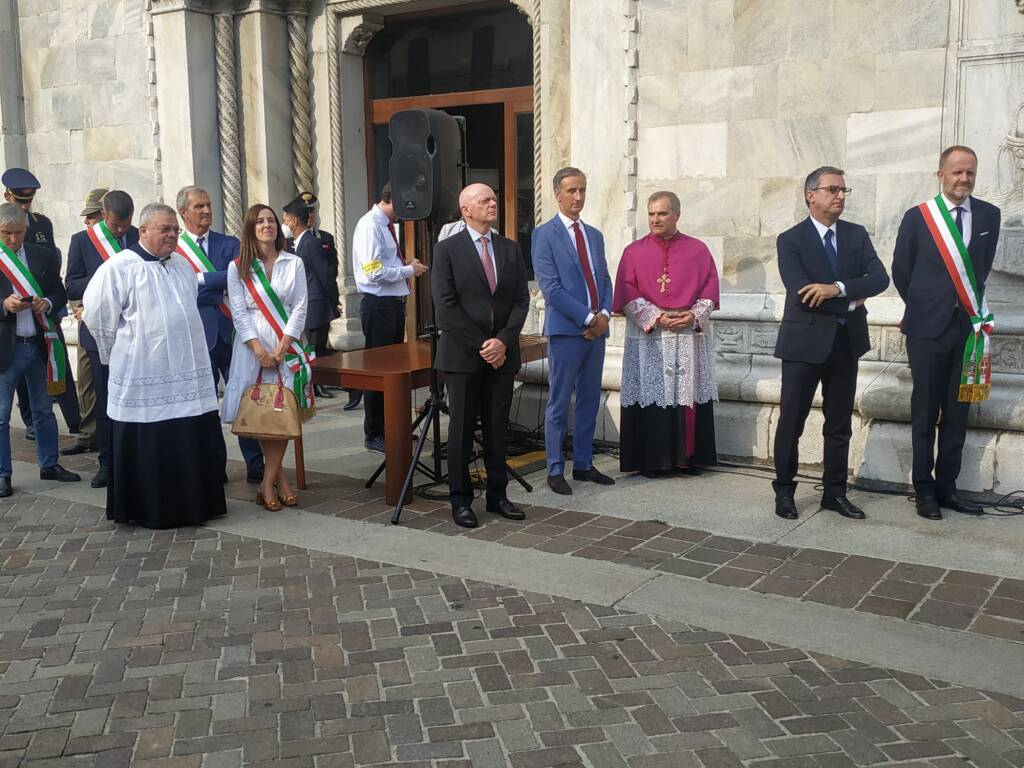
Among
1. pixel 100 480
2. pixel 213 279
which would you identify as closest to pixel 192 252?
pixel 213 279

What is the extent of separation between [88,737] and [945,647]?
314cm

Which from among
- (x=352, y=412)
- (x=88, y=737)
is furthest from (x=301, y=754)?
(x=352, y=412)

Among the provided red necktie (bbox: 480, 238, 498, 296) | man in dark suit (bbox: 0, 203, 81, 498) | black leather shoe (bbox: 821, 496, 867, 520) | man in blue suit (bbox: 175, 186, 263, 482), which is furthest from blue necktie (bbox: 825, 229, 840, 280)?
man in dark suit (bbox: 0, 203, 81, 498)

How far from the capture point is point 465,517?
19.5 feet

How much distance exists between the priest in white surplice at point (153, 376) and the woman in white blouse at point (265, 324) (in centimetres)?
33

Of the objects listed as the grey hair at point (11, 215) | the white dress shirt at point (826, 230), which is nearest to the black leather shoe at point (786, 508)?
the white dress shirt at point (826, 230)

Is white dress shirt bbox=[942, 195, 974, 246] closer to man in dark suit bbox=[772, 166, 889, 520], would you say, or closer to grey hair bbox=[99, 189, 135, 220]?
man in dark suit bbox=[772, 166, 889, 520]

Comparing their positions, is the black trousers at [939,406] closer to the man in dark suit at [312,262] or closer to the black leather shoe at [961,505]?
the black leather shoe at [961,505]

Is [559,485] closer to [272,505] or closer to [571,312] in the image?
[571,312]

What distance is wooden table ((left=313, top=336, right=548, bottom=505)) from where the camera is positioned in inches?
246

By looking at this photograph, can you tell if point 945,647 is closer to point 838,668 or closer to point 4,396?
point 838,668

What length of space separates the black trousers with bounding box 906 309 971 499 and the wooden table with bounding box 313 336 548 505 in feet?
7.42

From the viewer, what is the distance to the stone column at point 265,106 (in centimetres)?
1035

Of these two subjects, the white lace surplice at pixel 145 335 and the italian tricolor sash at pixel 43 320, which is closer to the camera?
the white lace surplice at pixel 145 335
